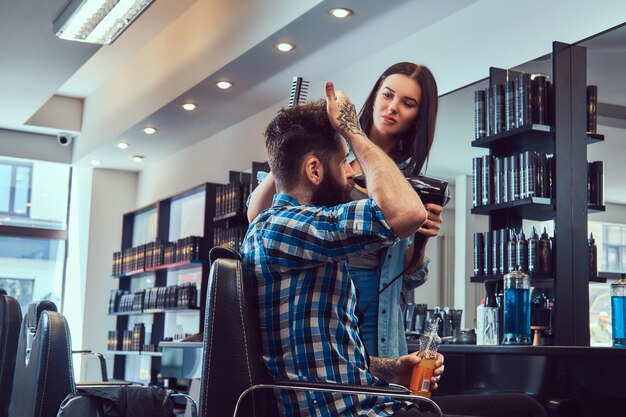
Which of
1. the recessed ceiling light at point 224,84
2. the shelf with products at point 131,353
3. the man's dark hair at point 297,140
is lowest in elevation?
the shelf with products at point 131,353

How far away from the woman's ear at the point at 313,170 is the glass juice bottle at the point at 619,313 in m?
1.37

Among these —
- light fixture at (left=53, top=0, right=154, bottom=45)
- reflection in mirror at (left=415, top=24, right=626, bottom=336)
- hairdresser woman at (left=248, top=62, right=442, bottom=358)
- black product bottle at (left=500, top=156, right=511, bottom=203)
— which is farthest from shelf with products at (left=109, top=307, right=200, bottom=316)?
hairdresser woman at (left=248, top=62, right=442, bottom=358)

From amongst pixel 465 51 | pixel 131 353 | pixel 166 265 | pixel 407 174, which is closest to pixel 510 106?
pixel 465 51

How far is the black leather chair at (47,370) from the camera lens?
2158 mm

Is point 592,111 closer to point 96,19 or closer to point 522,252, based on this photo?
point 522,252

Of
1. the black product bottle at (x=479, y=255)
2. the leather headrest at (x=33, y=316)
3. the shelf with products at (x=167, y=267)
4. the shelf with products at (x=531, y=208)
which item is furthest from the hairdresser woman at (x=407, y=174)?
the shelf with products at (x=167, y=267)

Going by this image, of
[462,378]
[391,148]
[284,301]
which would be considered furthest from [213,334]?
[462,378]

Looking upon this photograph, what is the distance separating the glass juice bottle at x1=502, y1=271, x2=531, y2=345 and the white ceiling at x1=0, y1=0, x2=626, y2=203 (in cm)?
83

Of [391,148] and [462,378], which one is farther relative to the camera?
[462,378]

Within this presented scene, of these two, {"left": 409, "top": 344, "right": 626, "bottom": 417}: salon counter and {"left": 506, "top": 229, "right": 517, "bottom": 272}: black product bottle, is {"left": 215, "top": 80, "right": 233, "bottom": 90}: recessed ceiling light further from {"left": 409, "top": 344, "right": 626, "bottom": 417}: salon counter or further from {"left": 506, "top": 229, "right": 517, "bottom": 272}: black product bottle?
{"left": 409, "top": 344, "right": 626, "bottom": 417}: salon counter

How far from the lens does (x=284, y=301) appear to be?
1.59 m

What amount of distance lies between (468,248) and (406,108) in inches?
87.7

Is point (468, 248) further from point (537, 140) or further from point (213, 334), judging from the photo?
point (213, 334)

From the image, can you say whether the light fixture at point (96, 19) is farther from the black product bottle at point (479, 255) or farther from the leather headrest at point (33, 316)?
the leather headrest at point (33, 316)
